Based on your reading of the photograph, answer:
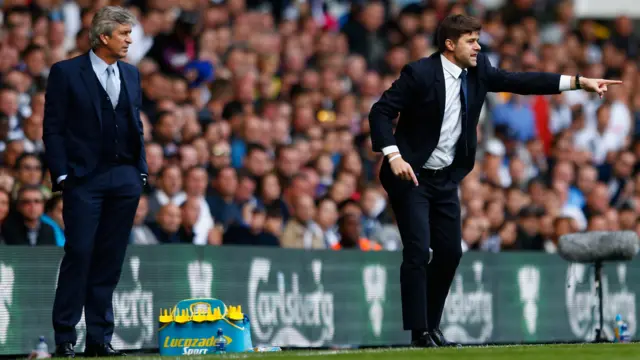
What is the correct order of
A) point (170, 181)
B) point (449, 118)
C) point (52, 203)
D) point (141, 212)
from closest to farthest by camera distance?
point (449, 118)
point (52, 203)
point (141, 212)
point (170, 181)

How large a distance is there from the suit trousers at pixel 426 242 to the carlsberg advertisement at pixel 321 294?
2899mm

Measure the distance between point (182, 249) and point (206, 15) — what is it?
15.8ft

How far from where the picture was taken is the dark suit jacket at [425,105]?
9.45 meters

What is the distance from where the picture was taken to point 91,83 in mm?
9086

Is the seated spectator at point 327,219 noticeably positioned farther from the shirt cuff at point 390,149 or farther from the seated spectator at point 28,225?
the shirt cuff at point 390,149

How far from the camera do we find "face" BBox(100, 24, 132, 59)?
9.02 meters

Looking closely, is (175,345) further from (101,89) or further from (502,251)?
Result: (502,251)

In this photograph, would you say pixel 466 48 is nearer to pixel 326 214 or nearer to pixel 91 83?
pixel 91 83

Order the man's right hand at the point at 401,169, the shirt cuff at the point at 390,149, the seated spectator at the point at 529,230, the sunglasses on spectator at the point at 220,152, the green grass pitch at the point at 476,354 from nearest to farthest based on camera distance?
the green grass pitch at the point at 476,354 → the man's right hand at the point at 401,169 → the shirt cuff at the point at 390,149 → the sunglasses on spectator at the point at 220,152 → the seated spectator at the point at 529,230

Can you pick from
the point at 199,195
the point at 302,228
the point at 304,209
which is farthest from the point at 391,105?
the point at 302,228

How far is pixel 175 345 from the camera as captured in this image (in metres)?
10.2

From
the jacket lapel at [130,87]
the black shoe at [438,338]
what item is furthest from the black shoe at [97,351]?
the black shoe at [438,338]

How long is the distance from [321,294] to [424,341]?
3.84m

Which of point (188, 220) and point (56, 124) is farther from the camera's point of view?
point (188, 220)
